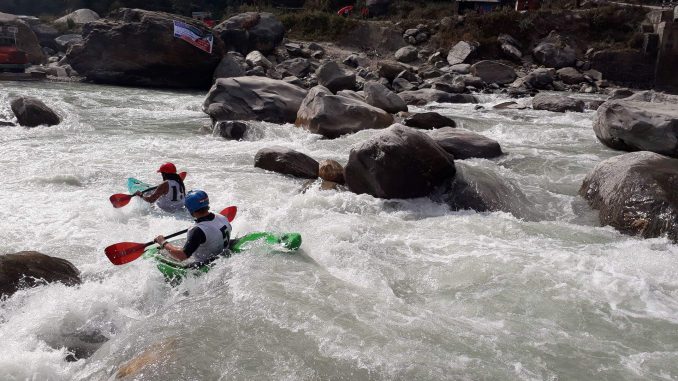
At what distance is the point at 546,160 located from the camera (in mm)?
10422

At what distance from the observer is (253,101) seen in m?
13.6

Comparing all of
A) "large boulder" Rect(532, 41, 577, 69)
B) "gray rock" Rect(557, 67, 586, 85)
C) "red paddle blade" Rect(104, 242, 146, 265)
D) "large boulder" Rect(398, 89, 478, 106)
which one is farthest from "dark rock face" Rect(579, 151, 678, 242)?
"large boulder" Rect(532, 41, 577, 69)

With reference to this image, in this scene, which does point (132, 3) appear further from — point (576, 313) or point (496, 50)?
point (576, 313)

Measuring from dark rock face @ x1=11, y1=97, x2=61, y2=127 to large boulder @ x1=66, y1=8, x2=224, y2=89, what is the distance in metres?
7.71

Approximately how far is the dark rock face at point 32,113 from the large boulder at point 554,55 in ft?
59.1

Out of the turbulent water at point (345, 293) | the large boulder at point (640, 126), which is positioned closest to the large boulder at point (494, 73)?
the large boulder at point (640, 126)

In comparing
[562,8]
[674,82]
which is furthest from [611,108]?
[562,8]

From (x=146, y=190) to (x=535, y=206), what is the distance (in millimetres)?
5165

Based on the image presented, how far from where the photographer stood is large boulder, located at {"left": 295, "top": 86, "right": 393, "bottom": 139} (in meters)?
11.9

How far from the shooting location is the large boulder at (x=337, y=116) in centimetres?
1193

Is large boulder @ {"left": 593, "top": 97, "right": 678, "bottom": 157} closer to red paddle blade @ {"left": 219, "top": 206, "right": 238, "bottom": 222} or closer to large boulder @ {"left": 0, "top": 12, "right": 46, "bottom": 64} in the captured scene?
red paddle blade @ {"left": 219, "top": 206, "right": 238, "bottom": 222}

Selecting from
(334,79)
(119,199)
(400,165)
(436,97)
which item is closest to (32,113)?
(119,199)

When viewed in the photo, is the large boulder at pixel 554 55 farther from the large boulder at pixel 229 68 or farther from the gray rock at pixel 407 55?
the large boulder at pixel 229 68

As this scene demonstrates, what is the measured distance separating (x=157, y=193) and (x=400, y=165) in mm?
3169
